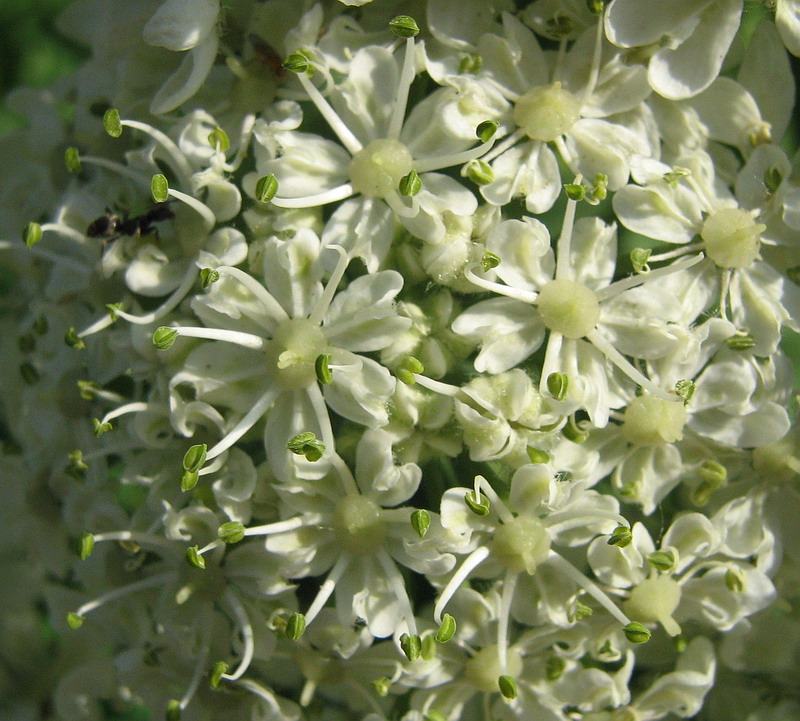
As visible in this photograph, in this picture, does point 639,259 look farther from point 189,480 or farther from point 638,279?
point 189,480

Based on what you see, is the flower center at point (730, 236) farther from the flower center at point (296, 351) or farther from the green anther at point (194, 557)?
the green anther at point (194, 557)

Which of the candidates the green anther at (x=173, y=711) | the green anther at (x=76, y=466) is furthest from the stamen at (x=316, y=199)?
the green anther at (x=173, y=711)

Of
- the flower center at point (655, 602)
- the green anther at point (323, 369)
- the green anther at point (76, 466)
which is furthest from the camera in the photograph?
the green anther at point (76, 466)

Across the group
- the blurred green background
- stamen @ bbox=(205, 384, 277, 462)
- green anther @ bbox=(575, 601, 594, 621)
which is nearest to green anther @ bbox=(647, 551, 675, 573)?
green anther @ bbox=(575, 601, 594, 621)

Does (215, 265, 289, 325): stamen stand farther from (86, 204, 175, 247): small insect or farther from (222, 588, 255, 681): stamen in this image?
(222, 588, 255, 681): stamen

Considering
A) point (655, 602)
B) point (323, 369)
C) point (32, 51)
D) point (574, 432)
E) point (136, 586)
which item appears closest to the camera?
point (323, 369)

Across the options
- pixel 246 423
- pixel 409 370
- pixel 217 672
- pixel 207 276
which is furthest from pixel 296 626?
pixel 207 276
